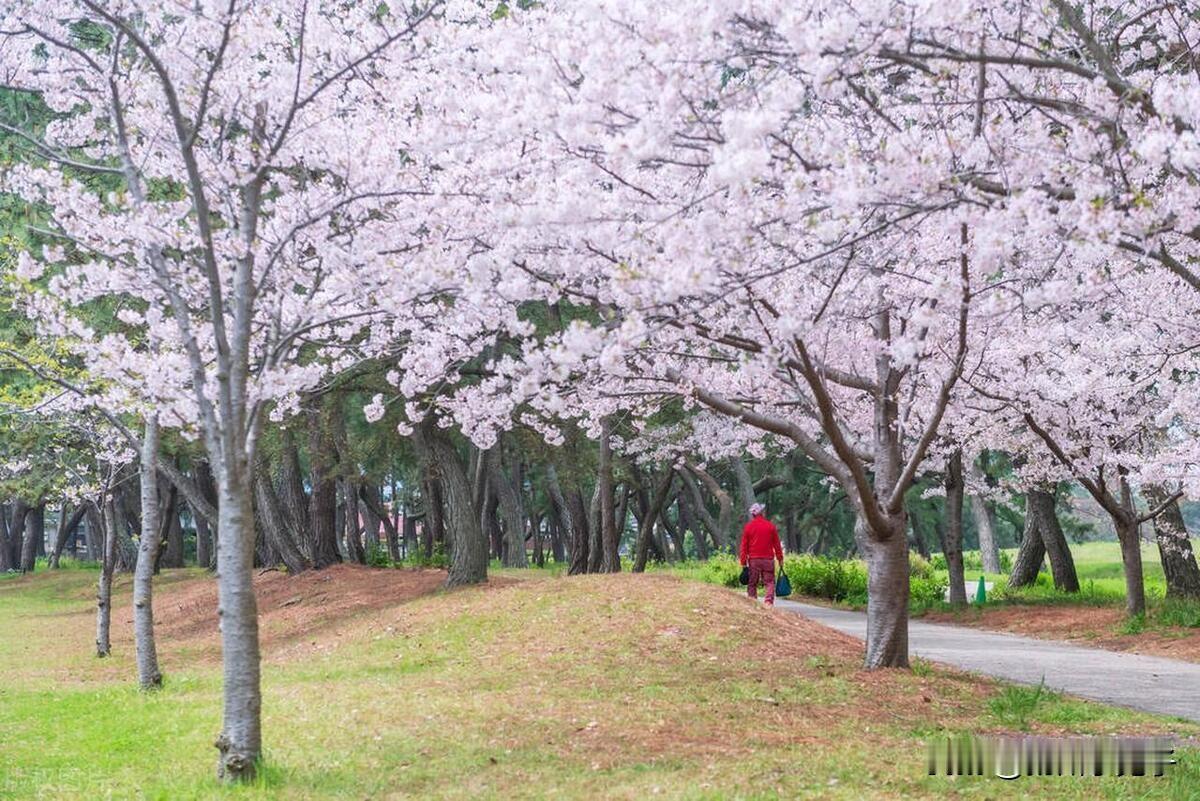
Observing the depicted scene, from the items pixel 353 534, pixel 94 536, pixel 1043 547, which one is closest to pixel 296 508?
pixel 353 534

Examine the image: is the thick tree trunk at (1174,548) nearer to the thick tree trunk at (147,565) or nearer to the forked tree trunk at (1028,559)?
the forked tree trunk at (1028,559)

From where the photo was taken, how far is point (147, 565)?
12398mm

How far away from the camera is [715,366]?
14.0 m

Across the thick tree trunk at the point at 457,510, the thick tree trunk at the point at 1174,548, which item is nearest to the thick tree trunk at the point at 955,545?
the thick tree trunk at the point at 1174,548

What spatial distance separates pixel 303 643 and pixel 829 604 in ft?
36.5

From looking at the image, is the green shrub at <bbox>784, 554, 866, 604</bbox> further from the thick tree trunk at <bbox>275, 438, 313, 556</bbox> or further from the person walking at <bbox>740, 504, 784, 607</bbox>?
the thick tree trunk at <bbox>275, 438, 313, 556</bbox>

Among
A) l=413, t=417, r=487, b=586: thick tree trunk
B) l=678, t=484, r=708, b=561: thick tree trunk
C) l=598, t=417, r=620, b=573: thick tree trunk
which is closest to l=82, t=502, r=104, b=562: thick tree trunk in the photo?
l=678, t=484, r=708, b=561: thick tree trunk

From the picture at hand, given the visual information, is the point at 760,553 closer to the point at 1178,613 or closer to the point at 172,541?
the point at 1178,613

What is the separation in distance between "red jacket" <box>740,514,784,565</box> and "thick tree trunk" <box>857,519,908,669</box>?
15.9 feet

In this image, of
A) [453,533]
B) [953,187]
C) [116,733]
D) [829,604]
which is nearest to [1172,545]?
[829,604]

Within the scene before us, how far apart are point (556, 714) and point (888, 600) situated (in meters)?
3.67

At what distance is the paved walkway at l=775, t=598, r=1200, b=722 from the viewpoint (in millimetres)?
10242

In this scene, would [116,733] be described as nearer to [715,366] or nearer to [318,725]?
[318,725]

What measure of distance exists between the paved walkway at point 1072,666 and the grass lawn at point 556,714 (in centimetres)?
99
